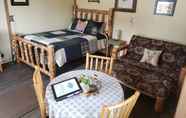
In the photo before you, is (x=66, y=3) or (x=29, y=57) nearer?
(x=29, y=57)

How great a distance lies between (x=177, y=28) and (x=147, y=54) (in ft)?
2.63

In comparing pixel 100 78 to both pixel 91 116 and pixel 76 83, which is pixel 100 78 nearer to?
pixel 76 83

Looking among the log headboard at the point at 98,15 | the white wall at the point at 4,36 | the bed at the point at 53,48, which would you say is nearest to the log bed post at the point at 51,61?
the bed at the point at 53,48

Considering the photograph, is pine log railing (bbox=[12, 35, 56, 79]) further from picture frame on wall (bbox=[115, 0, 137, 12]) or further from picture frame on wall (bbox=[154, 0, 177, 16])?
picture frame on wall (bbox=[154, 0, 177, 16])

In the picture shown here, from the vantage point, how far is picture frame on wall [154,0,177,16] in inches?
123

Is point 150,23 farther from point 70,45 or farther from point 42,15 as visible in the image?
point 42,15

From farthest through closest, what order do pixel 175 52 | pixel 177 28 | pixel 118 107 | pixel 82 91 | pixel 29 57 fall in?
pixel 29 57
pixel 177 28
pixel 175 52
pixel 82 91
pixel 118 107

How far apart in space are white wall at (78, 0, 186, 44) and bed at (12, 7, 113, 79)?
27 centimetres

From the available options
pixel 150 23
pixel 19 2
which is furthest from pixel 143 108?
pixel 19 2

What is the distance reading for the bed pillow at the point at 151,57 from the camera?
9.61 feet

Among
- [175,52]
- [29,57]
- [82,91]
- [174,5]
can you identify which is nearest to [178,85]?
[175,52]

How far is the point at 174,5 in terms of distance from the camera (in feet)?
10.1

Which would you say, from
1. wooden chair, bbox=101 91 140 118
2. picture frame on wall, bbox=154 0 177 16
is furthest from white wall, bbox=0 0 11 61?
wooden chair, bbox=101 91 140 118

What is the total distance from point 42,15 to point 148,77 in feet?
9.71
